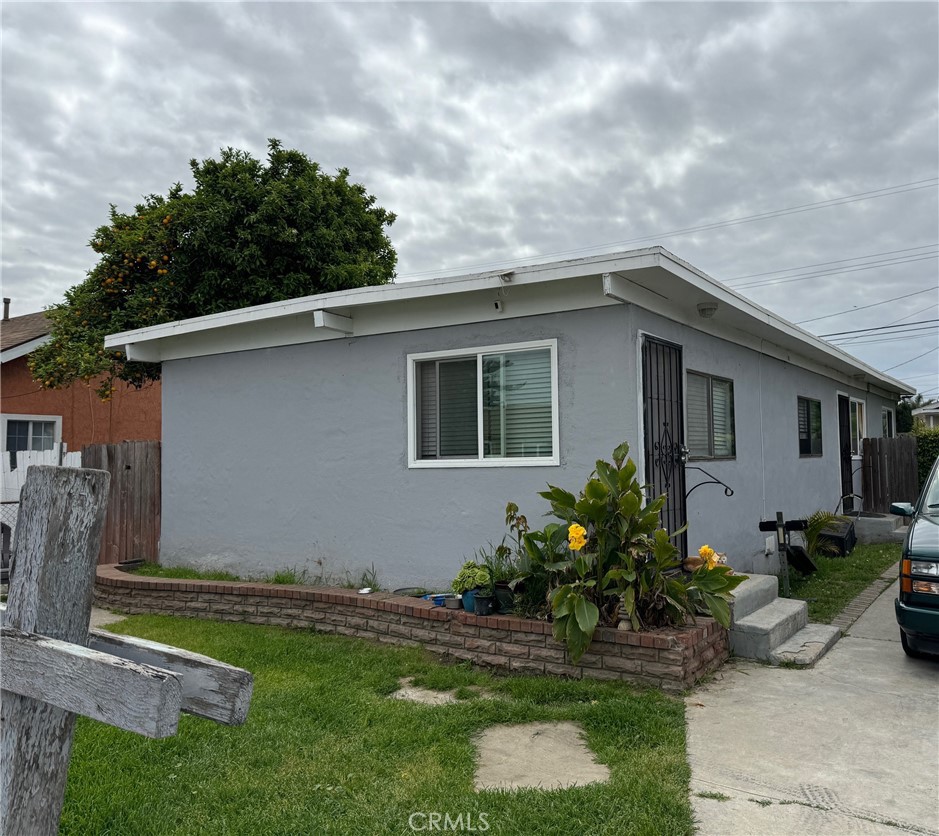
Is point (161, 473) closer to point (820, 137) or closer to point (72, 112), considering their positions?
point (72, 112)

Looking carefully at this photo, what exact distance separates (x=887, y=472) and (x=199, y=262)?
13836 millimetres

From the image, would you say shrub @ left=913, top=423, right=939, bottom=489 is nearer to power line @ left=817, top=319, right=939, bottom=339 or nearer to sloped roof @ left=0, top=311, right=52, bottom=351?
power line @ left=817, top=319, right=939, bottom=339

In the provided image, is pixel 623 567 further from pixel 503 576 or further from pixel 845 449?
pixel 845 449

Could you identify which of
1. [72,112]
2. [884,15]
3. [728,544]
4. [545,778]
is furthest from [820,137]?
[545,778]

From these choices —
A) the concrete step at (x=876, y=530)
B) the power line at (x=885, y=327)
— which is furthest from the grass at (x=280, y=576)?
the power line at (x=885, y=327)

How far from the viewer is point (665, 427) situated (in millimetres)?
6781

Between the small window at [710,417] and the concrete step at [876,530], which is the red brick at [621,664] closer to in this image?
the small window at [710,417]

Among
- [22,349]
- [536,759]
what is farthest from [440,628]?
[22,349]

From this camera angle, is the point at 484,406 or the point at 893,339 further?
the point at 893,339

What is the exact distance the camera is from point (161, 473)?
9.35 meters

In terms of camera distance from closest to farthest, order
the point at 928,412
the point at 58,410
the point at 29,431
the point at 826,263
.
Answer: the point at 29,431, the point at 58,410, the point at 826,263, the point at 928,412

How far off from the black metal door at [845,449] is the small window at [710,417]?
6557 mm

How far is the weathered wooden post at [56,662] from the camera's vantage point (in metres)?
1.70

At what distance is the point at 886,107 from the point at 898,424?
12.9 meters
